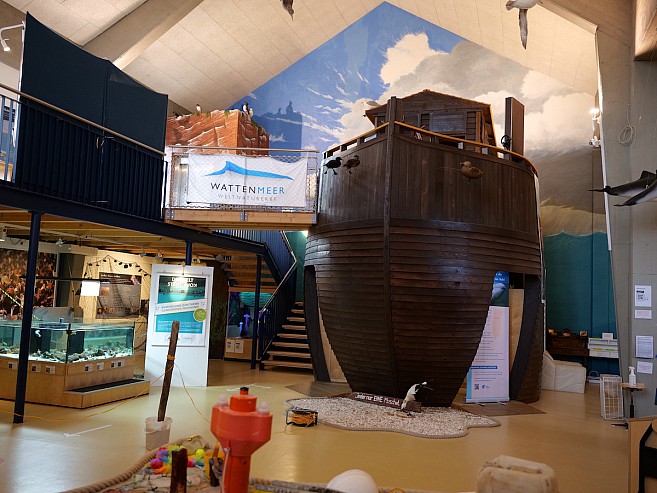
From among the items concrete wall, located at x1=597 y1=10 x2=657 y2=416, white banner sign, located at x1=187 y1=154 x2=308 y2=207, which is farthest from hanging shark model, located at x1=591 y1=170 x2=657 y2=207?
white banner sign, located at x1=187 y1=154 x2=308 y2=207

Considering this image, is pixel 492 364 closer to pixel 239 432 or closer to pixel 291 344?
pixel 291 344

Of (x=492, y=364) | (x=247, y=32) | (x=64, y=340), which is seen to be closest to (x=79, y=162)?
(x=64, y=340)

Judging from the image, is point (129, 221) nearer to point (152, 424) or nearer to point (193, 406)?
point (193, 406)

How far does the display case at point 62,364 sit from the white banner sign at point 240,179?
2.80 m

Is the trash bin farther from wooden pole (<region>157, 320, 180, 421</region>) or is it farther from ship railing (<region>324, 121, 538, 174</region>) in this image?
ship railing (<region>324, 121, 538, 174</region>)

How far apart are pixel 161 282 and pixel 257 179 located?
2.59 metres

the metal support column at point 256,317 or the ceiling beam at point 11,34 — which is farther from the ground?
the ceiling beam at point 11,34

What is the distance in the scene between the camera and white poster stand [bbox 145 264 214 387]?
10.2 m

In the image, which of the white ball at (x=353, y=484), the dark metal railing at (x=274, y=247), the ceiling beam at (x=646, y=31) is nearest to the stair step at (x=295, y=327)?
the dark metal railing at (x=274, y=247)

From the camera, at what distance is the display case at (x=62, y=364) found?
8117 mm

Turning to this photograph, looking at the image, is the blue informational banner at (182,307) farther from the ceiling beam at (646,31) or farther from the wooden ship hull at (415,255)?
the ceiling beam at (646,31)

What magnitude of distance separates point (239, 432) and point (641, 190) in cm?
710

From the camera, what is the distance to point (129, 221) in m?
9.05

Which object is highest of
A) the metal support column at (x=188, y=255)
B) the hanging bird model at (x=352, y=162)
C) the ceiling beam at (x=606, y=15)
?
the ceiling beam at (x=606, y=15)
